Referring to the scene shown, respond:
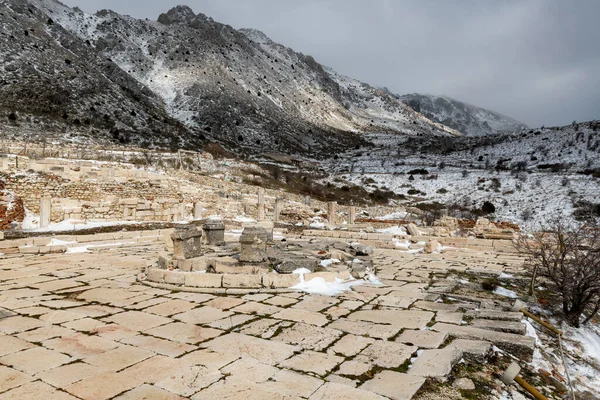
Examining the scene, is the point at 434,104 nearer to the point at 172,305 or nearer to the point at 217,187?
the point at 217,187

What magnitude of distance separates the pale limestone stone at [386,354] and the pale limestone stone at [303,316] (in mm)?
909

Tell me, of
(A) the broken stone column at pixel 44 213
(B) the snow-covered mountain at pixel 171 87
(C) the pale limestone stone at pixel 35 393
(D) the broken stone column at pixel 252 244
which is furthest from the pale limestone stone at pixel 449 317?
(B) the snow-covered mountain at pixel 171 87

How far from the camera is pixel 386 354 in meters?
4.16

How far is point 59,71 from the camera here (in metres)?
46.8

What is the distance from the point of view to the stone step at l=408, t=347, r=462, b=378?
368cm

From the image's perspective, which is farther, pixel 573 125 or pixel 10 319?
pixel 573 125

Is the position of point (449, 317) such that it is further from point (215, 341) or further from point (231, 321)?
point (215, 341)

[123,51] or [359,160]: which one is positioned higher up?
[123,51]

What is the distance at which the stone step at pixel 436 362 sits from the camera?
3.68 m

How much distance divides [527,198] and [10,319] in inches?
1214

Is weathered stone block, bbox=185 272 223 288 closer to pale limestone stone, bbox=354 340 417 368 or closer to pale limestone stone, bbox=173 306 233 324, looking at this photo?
pale limestone stone, bbox=173 306 233 324

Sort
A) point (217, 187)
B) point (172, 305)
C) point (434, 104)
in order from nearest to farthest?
point (172, 305) → point (217, 187) → point (434, 104)

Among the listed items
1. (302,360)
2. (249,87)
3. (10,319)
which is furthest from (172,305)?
(249,87)

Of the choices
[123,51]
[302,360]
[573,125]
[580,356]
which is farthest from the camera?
[123,51]
